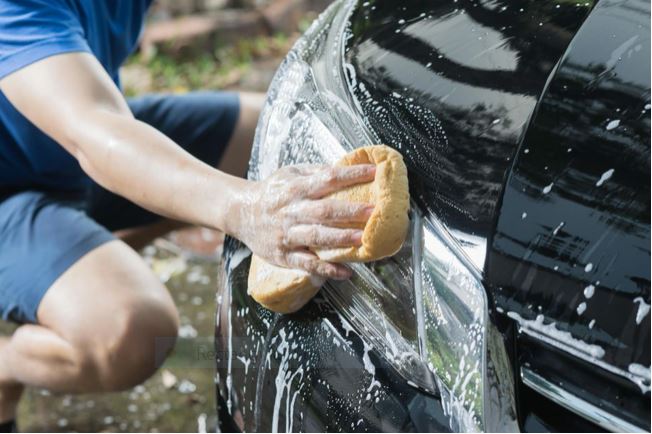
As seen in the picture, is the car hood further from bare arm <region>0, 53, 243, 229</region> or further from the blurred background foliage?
the blurred background foliage

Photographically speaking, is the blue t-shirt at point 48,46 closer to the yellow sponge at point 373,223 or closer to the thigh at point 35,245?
the thigh at point 35,245

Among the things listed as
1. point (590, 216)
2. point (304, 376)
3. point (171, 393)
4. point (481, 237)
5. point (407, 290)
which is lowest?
point (171, 393)

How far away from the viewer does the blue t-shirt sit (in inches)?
75.0

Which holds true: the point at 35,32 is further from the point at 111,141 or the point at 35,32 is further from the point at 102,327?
the point at 102,327

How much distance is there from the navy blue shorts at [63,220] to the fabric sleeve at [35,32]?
0.40 m

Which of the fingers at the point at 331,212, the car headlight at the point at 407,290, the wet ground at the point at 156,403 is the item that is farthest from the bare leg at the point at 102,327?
the fingers at the point at 331,212

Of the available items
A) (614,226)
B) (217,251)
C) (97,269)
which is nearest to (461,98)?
(614,226)

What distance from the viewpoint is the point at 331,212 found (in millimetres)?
1341

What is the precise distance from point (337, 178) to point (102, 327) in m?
0.87

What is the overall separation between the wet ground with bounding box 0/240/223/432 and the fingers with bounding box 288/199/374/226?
1020 mm

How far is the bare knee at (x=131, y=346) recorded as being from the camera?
2.03m

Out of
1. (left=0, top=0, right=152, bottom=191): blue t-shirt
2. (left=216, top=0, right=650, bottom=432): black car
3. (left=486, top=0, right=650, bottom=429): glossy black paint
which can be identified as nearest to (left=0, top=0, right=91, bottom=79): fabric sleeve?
(left=0, top=0, right=152, bottom=191): blue t-shirt

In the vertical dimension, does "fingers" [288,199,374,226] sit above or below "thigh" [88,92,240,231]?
above

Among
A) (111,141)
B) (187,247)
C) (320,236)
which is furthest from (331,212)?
(187,247)
